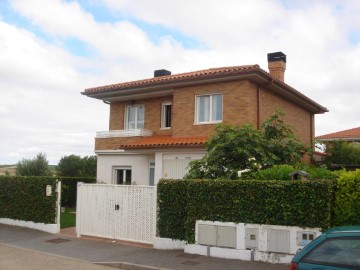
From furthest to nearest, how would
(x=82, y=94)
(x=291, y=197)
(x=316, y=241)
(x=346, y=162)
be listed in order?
(x=82, y=94) → (x=346, y=162) → (x=291, y=197) → (x=316, y=241)

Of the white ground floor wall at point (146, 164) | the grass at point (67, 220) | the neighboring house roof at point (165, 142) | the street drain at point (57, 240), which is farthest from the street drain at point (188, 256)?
the grass at point (67, 220)

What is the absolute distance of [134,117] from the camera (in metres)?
21.2

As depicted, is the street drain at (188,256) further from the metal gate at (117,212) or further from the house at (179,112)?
the house at (179,112)

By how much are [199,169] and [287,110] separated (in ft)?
28.7

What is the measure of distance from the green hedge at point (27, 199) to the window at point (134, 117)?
693 centimetres

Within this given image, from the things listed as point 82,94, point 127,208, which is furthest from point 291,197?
point 82,94

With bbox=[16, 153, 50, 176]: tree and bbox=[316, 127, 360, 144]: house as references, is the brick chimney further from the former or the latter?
bbox=[16, 153, 50, 176]: tree

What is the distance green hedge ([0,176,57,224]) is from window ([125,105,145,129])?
693 cm

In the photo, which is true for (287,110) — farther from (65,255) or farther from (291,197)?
(65,255)

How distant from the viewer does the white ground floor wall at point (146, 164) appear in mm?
17500

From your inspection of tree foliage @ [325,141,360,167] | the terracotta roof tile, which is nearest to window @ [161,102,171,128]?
the terracotta roof tile

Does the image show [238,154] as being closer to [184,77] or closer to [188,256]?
[188,256]

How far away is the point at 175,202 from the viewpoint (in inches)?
440

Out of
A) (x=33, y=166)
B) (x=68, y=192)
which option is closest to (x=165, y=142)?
(x=68, y=192)
